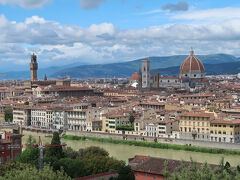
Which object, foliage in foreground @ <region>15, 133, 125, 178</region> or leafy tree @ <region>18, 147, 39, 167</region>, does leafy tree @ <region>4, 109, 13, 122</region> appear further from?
leafy tree @ <region>18, 147, 39, 167</region>

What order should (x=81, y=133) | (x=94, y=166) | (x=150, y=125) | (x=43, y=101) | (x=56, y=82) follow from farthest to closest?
1. (x=56, y=82)
2. (x=43, y=101)
3. (x=81, y=133)
4. (x=150, y=125)
5. (x=94, y=166)

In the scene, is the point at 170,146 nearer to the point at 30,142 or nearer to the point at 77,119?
the point at 30,142

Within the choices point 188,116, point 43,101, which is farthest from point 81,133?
point 43,101

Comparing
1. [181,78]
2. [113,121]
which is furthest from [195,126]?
[181,78]

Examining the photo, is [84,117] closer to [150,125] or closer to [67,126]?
[67,126]

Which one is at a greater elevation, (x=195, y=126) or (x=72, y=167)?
(x=195, y=126)

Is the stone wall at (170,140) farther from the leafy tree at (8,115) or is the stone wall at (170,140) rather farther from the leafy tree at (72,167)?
the leafy tree at (72,167)
